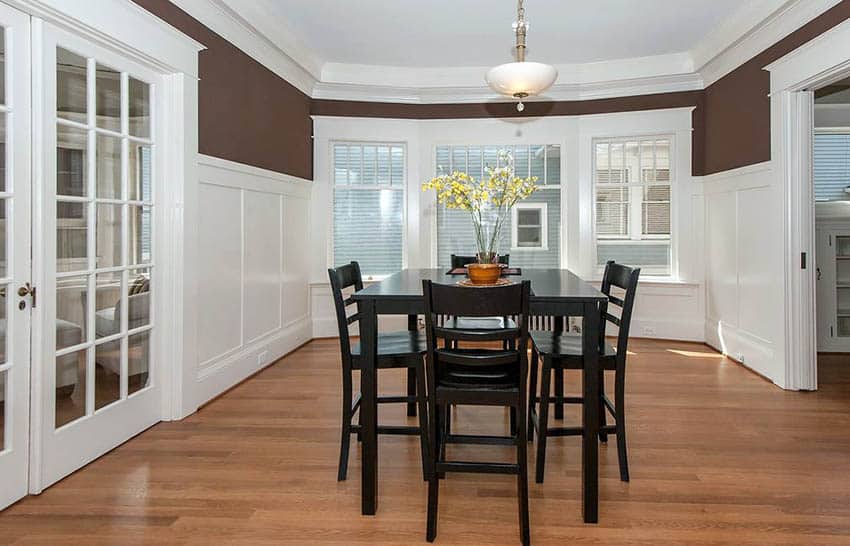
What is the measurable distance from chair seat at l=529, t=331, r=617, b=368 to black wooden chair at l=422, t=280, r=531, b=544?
480mm

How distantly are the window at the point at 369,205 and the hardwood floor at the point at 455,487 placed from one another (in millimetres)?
2801

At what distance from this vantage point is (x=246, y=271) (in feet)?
15.2

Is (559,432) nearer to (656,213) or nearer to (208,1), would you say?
(208,1)

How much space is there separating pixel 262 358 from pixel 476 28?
3.45 metres

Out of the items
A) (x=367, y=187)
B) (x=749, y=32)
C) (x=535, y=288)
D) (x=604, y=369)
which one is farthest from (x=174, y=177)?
(x=749, y=32)

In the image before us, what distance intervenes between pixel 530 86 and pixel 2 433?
317 cm

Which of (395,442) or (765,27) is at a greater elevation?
(765,27)

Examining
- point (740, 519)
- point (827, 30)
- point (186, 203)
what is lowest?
point (740, 519)

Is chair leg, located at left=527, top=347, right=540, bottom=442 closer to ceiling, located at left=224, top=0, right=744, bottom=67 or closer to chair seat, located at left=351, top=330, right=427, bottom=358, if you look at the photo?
chair seat, located at left=351, top=330, right=427, bottom=358

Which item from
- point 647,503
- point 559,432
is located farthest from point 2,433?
point 647,503

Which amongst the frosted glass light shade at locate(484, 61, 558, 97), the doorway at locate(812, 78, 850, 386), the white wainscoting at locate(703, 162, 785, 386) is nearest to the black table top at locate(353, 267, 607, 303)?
the frosted glass light shade at locate(484, 61, 558, 97)

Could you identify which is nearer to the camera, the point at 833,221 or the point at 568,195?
the point at 833,221

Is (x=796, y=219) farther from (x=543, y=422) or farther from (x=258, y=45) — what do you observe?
(x=258, y=45)

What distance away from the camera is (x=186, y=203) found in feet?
12.0
